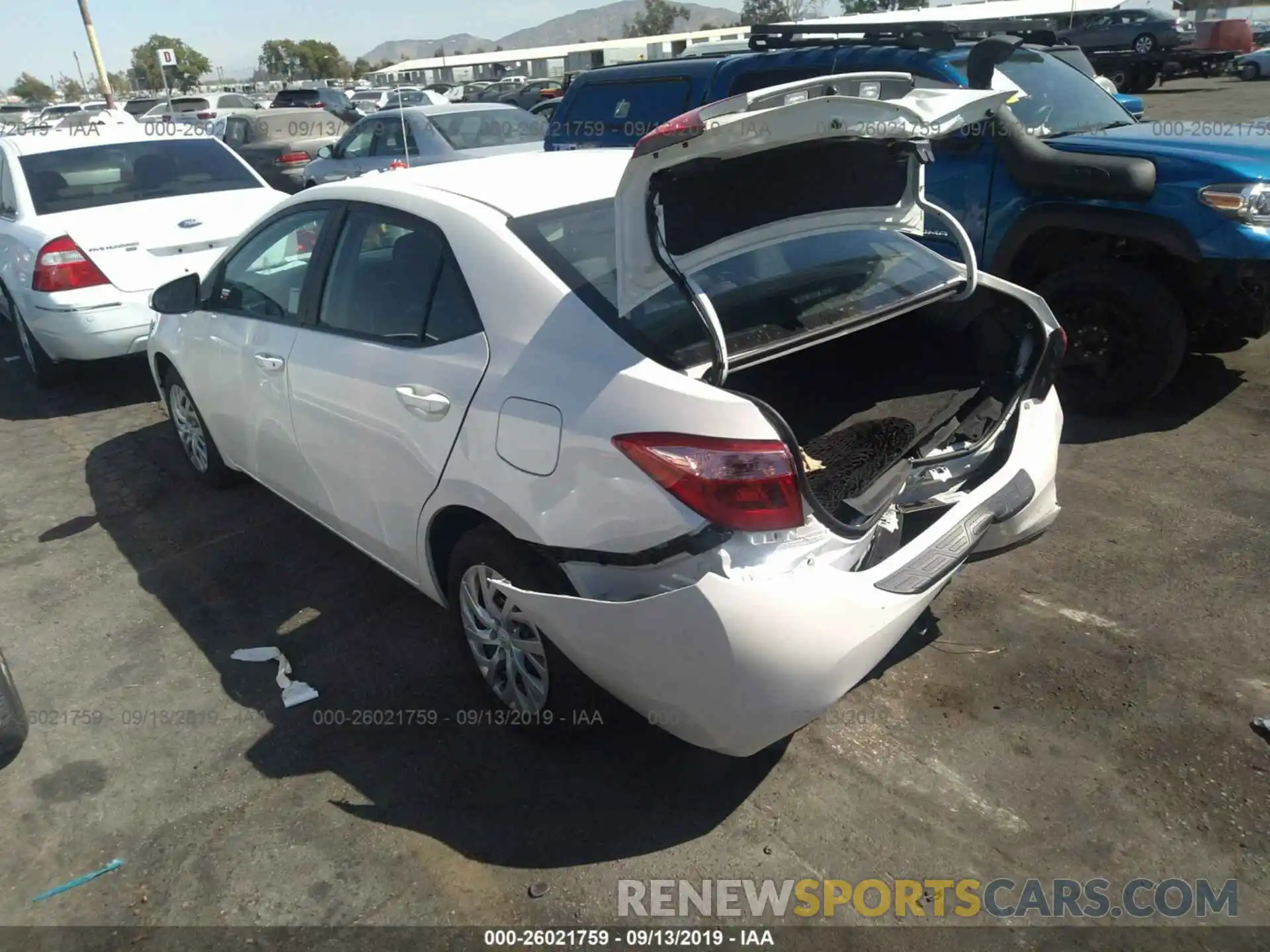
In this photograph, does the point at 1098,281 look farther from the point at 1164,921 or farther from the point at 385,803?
the point at 385,803

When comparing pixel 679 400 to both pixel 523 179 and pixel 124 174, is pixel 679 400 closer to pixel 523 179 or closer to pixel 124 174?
pixel 523 179

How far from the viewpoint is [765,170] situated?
2838 millimetres

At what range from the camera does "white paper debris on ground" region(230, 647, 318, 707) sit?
3.46 meters

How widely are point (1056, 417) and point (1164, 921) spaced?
1.66 m

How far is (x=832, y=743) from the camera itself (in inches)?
121

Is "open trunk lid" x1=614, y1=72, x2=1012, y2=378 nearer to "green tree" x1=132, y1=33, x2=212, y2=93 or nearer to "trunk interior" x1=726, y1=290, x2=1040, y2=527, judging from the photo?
"trunk interior" x1=726, y1=290, x2=1040, y2=527

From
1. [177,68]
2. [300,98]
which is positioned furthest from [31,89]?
[300,98]

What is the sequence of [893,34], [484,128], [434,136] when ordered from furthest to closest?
[484,128] → [434,136] → [893,34]

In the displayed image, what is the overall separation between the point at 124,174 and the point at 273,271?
13.2ft

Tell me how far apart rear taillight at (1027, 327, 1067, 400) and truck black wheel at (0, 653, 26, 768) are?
11.8 ft

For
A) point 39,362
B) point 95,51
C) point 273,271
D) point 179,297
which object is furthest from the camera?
point 95,51

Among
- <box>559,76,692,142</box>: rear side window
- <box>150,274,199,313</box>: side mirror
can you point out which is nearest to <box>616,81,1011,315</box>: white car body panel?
<box>150,274,199,313</box>: side mirror

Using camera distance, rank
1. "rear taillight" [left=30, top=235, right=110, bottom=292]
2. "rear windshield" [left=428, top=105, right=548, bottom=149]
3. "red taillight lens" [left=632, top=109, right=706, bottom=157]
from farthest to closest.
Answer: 1. "rear windshield" [left=428, top=105, right=548, bottom=149]
2. "rear taillight" [left=30, top=235, right=110, bottom=292]
3. "red taillight lens" [left=632, top=109, right=706, bottom=157]

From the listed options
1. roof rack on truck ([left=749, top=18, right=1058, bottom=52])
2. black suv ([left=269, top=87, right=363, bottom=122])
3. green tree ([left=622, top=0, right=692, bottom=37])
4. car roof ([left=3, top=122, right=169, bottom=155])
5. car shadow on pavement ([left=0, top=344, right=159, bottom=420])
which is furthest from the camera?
green tree ([left=622, top=0, right=692, bottom=37])
